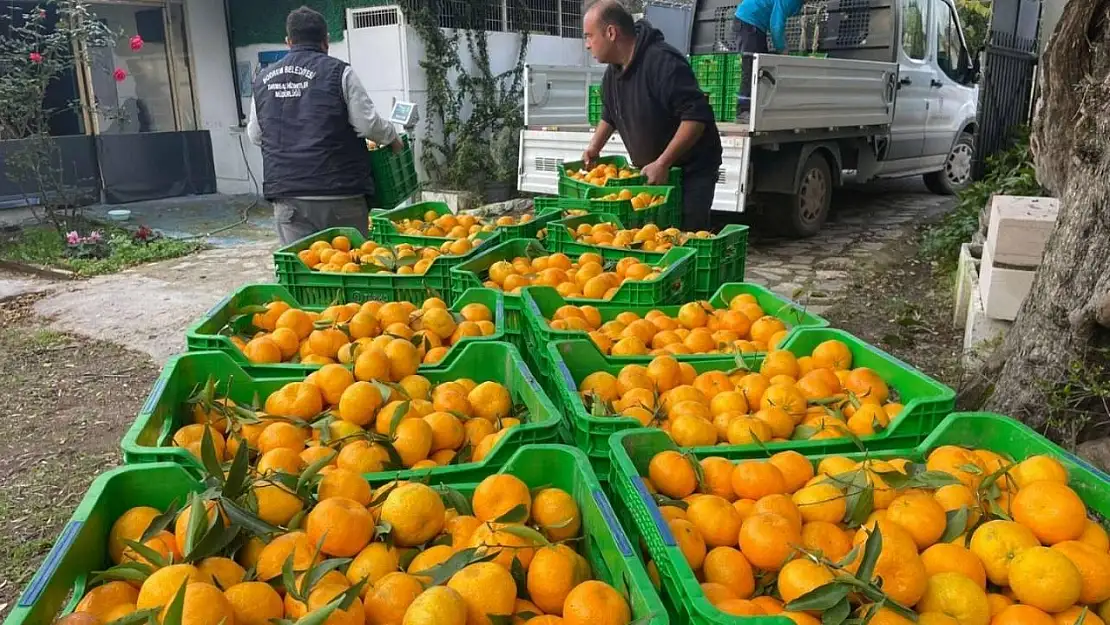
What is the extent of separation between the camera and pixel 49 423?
4586 mm

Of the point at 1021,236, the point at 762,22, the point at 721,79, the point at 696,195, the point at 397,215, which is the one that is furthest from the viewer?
the point at 762,22

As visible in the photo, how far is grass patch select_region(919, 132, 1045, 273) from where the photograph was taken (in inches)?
290

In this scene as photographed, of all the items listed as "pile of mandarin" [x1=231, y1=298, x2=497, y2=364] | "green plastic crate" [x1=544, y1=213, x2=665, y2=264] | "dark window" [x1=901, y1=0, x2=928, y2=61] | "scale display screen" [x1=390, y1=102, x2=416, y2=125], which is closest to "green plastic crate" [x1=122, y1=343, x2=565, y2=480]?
"pile of mandarin" [x1=231, y1=298, x2=497, y2=364]

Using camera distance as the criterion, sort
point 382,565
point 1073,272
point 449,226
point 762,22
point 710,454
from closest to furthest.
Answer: point 382,565
point 710,454
point 1073,272
point 449,226
point 762,22

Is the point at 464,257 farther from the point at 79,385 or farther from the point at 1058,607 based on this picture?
the point at 79,385

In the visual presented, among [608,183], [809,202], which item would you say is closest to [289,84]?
[608,183]

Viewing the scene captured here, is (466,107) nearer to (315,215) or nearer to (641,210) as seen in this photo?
(315,215)

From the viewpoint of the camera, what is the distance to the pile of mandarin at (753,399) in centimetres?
211

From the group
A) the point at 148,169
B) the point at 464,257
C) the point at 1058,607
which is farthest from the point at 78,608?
the point at 148,169

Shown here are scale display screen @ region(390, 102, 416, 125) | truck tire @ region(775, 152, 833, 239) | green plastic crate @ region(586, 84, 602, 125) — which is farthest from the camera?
truck tire @ region(775, 152, 833, 239)

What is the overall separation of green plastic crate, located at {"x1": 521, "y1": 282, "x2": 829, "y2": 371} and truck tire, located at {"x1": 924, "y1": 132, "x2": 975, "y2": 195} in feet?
32.6

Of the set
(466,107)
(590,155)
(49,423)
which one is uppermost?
(466,107)

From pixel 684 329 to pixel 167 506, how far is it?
A: 6.03ft

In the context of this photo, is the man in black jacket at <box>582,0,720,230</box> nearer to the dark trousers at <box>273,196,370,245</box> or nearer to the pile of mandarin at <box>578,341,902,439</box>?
the dark trousers at <box>273,196,370,245</box>
